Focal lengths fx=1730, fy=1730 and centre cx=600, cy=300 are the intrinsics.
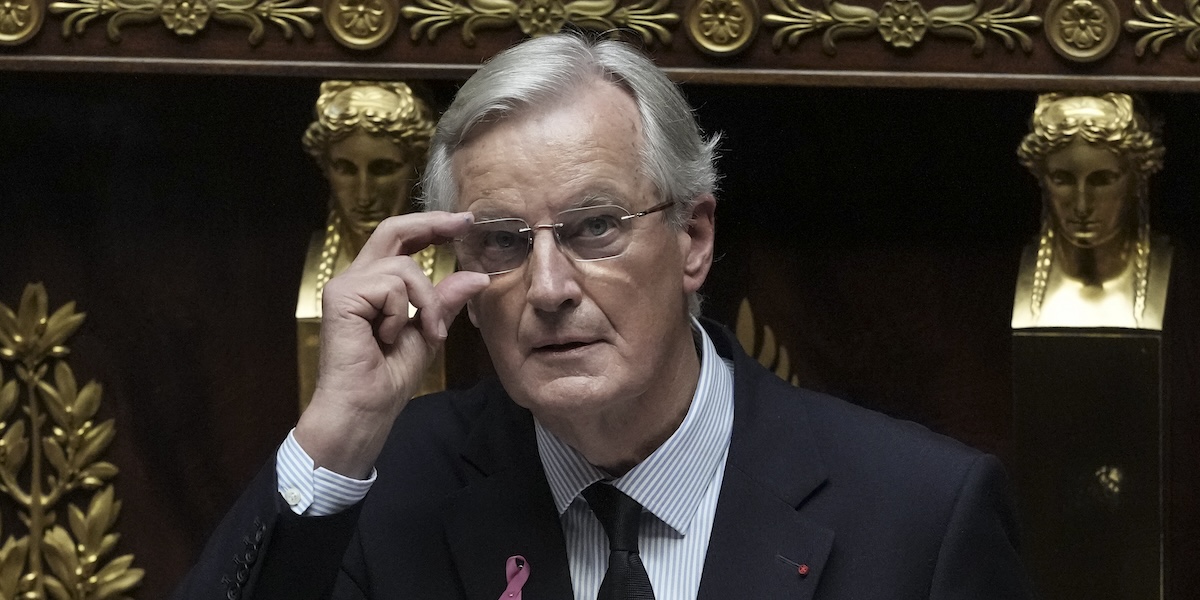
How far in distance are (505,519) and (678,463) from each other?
0.67ft

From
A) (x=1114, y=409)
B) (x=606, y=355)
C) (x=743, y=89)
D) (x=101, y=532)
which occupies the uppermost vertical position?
(x=743, y=89)

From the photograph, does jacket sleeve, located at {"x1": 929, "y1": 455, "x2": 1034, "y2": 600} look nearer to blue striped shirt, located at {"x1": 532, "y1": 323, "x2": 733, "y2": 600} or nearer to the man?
the man

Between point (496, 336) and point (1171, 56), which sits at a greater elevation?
point (1171, 56)

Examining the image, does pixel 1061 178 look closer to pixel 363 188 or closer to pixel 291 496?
pixel 363 188

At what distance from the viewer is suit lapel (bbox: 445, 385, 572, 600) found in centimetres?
187

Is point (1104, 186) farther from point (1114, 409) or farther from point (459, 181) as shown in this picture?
point (459, 181)

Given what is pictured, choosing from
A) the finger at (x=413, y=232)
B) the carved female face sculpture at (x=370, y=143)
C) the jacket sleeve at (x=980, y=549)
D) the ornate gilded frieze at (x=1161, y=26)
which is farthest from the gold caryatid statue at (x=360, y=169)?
the ornate gilded frieze at (x=1161, y=26)

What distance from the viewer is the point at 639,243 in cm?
176

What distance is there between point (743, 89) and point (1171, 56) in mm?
522

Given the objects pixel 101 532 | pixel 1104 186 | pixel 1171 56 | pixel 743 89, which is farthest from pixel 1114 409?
pixel 101 532

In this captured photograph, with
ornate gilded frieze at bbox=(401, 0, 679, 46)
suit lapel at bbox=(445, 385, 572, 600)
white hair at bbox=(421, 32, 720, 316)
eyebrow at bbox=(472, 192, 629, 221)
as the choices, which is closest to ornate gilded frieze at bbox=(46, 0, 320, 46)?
ornate gilded frieze at bbox=(401, 0, 679, 46)

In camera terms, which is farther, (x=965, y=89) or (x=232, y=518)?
(x=965, y=89)

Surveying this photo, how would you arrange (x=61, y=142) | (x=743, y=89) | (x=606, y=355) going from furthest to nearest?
(x=61, y=142) → (x=743, y=89) → (x=606, y=355)

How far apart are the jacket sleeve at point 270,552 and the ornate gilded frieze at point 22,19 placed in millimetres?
663
